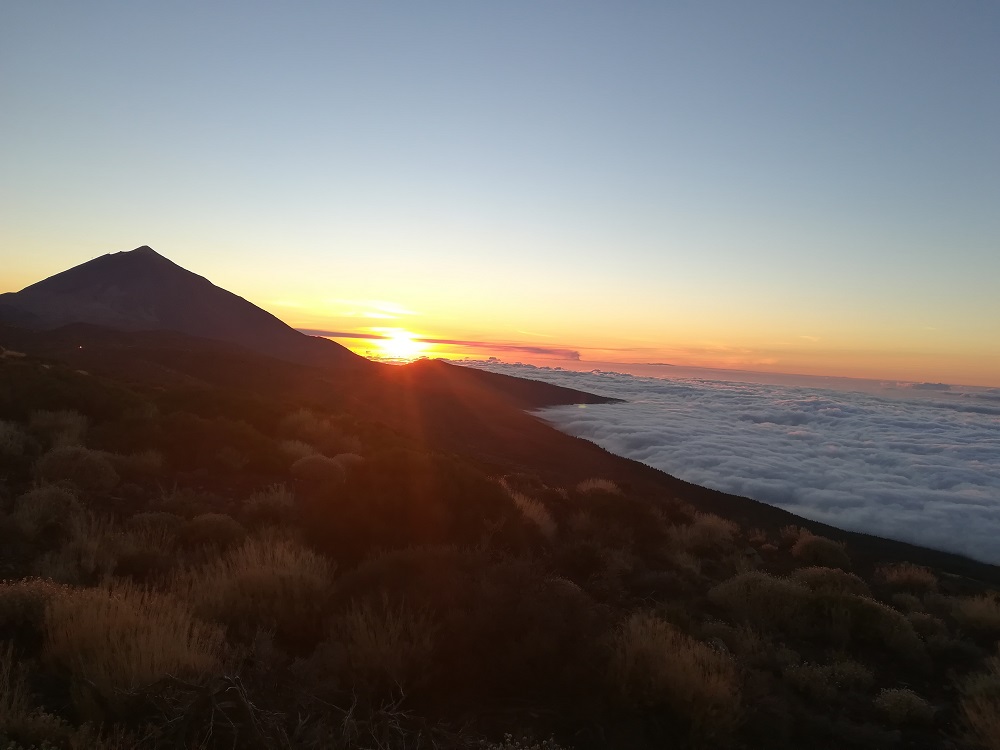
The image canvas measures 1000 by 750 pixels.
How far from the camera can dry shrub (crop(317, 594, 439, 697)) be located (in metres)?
4.33

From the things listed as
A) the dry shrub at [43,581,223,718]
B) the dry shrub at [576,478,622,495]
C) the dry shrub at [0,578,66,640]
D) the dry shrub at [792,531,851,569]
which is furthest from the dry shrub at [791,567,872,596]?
the dry shrub at [0,578,66,640]

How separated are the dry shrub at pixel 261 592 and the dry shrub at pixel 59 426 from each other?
734 cm

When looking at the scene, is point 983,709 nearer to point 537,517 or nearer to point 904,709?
point 904,709

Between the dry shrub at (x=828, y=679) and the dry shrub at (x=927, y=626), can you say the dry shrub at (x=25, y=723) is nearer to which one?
the dry shrub at (x=828, y=679)

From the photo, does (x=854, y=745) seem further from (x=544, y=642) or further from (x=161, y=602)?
(x=161, y=602)

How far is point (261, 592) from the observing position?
18.0 feet

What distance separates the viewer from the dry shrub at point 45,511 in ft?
22.2

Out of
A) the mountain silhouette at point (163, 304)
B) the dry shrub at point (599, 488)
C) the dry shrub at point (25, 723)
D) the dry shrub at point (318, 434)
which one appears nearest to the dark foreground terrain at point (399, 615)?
the dry shrub at point (25, 723)

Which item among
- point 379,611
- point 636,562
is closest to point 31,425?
Result: point 379,611

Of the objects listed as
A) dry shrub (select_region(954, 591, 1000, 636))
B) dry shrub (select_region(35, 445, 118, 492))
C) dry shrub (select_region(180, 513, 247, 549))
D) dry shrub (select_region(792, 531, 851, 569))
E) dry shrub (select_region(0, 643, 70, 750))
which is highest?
dry shrub (select_region(0, 643, 70, 750))

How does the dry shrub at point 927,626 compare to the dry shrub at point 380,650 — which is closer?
the dry shrub at point 380,650

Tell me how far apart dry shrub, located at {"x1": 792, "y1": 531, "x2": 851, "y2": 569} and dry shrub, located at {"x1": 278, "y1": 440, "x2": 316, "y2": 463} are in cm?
1284

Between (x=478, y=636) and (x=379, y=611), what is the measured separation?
99 centimetres

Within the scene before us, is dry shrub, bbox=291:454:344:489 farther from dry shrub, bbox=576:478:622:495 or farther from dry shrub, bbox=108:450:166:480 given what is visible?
dry shrub, bbox=576:478:622:495
